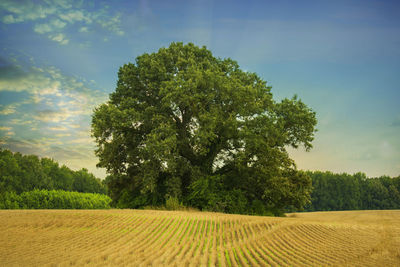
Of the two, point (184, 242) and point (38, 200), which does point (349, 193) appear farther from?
point (184, 242)

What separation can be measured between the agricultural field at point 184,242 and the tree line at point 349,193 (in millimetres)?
63398

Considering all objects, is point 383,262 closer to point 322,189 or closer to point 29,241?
point 29,241

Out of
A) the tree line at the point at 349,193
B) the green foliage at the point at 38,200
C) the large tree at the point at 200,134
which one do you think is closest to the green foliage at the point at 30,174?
the green foliage at the point at 38,200

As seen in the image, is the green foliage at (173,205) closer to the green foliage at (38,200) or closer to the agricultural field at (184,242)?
the agricultural field at (184,242)

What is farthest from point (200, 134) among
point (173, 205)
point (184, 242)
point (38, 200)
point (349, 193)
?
point (349, 193)

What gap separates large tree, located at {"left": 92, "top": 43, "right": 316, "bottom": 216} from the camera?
1869 centimetres

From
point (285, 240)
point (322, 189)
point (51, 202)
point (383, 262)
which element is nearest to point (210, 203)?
point (285, 240)

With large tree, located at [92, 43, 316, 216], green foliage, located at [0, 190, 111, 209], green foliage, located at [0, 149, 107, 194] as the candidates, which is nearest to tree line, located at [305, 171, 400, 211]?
green foliage, located at [0, 190, 111, 209]

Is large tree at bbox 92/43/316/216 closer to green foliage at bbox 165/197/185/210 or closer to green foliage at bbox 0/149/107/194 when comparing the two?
green foliage at bbox 165/197/185/210

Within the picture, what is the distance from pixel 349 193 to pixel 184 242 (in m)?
71.6

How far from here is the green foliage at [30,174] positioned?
50094 millimetres

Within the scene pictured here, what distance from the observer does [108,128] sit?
20.4 m

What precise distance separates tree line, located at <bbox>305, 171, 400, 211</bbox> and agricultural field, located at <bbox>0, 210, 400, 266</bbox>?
63.4 meters

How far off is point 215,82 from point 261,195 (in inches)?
347
